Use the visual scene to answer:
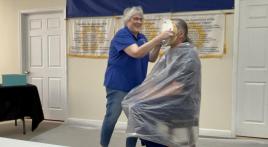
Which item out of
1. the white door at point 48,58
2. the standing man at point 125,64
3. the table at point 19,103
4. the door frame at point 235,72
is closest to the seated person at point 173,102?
the standing man at point 125,64

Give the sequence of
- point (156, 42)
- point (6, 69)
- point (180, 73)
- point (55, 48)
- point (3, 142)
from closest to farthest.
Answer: point (3, 142) → point (180, 73) → point (156, 42) → point (55, 48) → point (6, 69)

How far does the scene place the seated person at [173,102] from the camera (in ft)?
6.18

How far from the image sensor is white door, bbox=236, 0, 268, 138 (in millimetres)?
3645

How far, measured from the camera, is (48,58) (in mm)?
4801

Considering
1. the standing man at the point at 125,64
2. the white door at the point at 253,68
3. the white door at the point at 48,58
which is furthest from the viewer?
the white door at the point at 48,58

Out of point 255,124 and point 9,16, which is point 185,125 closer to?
point 255,124

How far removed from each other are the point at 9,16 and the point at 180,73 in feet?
13.0

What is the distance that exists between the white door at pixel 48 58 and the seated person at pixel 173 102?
2.90 meters

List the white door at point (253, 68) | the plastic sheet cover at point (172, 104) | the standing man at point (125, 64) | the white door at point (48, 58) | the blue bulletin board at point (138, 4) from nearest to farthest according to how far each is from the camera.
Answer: the plastic sheet cover at point (172, 104), the standing man at point (125, 64), the white door at point (253, 68), the blue bulletin board at point (138, 4), the white door at point (48, 58)

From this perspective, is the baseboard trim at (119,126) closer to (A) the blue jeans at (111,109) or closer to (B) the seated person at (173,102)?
(A) the blue jeans at (111,109)

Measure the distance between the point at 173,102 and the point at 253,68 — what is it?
7.13 feet

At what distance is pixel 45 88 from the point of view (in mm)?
4859

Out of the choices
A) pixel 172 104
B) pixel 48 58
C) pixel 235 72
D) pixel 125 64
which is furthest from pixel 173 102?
pixel 48 58

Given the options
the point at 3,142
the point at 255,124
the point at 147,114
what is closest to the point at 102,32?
the point at 255,124
